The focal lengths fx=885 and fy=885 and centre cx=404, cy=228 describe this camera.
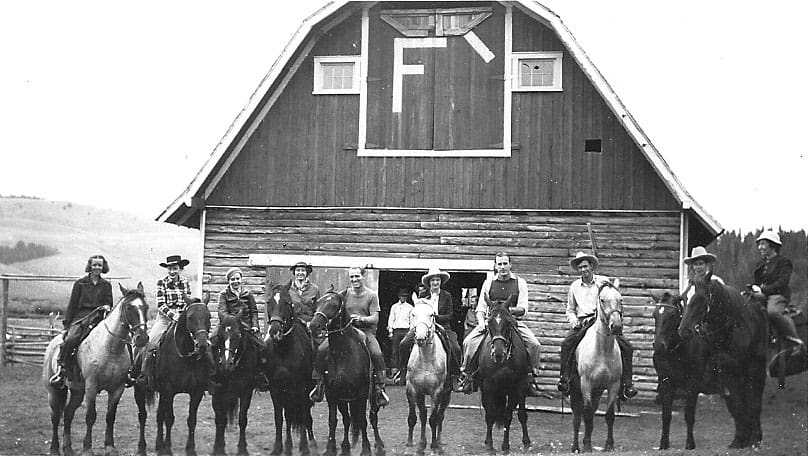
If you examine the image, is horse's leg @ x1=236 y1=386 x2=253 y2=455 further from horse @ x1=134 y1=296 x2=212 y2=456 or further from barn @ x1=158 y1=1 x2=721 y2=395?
barn @ x1=158 y1=1 x2=721 y2=395

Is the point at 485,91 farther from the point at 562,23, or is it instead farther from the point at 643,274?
the point at 643,274

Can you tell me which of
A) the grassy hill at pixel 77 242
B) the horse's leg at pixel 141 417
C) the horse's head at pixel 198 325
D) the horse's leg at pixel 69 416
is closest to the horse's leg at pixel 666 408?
the horse's head at pixel 198 325

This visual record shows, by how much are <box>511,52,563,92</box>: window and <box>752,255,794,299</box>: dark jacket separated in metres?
6.80

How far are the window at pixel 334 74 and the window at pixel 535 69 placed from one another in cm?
310

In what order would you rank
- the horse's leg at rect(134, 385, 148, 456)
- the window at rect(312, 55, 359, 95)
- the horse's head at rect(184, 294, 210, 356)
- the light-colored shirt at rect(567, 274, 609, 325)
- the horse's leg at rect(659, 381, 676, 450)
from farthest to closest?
the window at rect(312, 55, 359, 95), the light-colored shirt at rect(567, 274, 609, 325), the horse's leg at rect(134, 385, 148, 456), the horse's leg at rect(659, 381, 676, 450), the horse's head at rect(184, 294, 210, 356)

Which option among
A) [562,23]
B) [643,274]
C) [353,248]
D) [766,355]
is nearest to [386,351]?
[353,248]

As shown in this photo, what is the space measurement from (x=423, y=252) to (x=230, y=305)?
5.54 metres

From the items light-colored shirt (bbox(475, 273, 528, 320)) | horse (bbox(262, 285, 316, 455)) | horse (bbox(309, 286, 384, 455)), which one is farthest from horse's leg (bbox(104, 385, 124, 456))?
light-colored shirt (bbox(475, 273, 528, 320))

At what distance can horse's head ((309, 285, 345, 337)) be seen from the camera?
1085cm

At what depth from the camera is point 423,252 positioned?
17.1 meters

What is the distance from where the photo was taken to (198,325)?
11328 millimetres

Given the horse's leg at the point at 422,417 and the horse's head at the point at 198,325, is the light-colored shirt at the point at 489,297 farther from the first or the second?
the horse's head at the point at 198,325

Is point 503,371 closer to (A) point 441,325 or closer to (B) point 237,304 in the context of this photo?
(A) point 441,325

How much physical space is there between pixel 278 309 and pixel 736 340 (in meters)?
5.74
